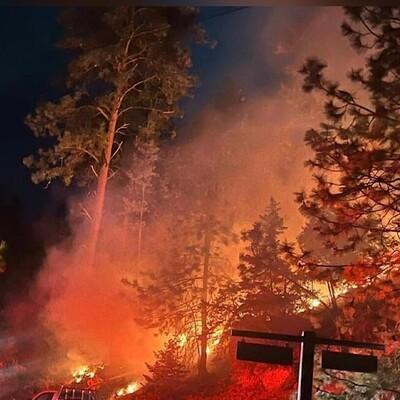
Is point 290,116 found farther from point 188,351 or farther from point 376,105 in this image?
point 188,351

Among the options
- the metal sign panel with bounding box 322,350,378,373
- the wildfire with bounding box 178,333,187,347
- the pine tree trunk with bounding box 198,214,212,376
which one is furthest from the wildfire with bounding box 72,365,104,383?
the metal sign panel with bounding box 322,350,378,373

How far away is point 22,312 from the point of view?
5.84 metres

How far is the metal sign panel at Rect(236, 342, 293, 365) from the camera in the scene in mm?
4090

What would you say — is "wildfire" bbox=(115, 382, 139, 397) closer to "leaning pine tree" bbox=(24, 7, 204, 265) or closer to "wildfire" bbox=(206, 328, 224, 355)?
"wildfire" bbox=(206, 328, 224, 355)

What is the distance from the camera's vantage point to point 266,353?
4.13m

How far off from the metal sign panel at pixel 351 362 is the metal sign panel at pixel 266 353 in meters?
0.30

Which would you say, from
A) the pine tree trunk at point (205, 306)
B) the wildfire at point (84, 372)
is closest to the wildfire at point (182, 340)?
the pine tree trunk at point (205, 306)

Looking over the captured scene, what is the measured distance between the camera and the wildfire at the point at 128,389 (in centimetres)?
559

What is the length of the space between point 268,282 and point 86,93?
9.89ft

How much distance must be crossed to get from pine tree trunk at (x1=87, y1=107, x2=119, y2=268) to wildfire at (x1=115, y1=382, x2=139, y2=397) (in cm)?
133

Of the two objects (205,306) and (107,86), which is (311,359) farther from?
(107,86)

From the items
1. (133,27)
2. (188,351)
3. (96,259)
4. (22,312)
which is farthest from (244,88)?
(22,312)

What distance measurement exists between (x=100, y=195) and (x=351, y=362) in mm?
3275

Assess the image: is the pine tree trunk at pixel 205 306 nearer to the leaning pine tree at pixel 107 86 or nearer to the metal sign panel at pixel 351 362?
the leaning pine tree at pixel 107 86
